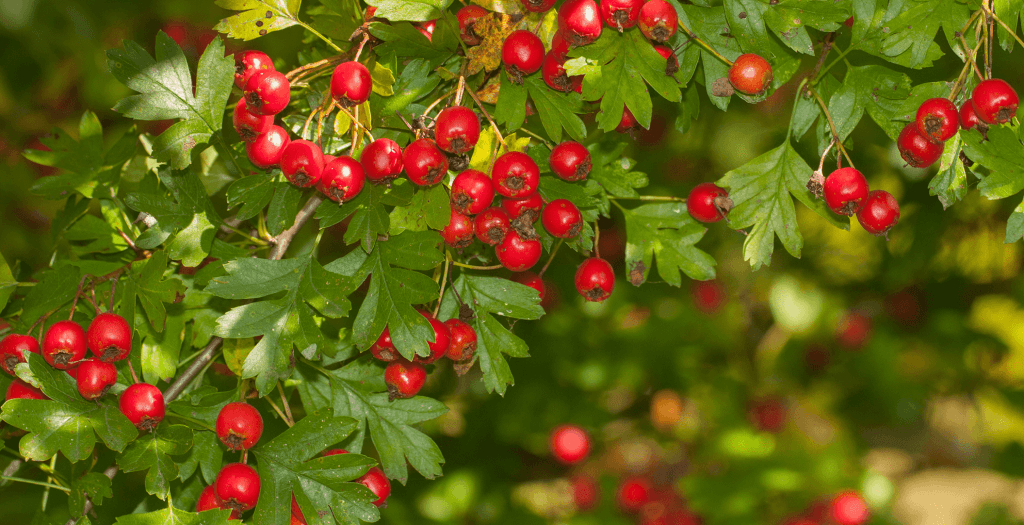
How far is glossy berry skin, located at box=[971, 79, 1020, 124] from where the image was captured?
747 mm

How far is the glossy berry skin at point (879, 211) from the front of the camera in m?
0.87

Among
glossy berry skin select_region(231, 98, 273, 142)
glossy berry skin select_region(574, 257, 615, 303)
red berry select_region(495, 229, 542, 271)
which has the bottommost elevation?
glossy berry skin select_region(574, 257, 615, 303)

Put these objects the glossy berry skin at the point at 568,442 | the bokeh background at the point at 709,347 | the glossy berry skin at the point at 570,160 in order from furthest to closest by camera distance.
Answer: the glossy berry skin at the point at 568,442, the bokeh background at the point at 709,347, the glossy berry skin at the point at 570,160

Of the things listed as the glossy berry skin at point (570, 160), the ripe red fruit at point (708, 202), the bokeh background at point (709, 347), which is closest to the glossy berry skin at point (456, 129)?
the glossy berry skin at point (570, 160)

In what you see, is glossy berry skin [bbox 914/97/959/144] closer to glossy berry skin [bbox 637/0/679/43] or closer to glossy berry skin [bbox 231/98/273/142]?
glossy berry skin [bbox 637/0/679/43]

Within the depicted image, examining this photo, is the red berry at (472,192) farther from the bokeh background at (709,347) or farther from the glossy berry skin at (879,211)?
the bokeh background at (709,347)

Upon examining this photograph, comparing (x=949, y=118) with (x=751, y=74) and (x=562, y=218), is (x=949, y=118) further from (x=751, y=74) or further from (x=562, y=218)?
(x=562, y=218)

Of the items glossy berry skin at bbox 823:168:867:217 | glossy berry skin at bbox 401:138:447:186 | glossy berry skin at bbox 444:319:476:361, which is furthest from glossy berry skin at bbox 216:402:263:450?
glossy berry skin at bbox 823:168:867:217

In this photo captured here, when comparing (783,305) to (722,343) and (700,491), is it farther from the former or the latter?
(700,491)

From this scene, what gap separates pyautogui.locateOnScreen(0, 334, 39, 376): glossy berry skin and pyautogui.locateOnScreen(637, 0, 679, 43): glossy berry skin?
0.89 meters

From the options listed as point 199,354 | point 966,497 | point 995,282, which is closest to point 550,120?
point 199,354

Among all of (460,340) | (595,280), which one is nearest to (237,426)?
(460,340)

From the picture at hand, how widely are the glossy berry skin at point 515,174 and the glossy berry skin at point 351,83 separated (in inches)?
7.2

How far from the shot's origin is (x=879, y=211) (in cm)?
87
